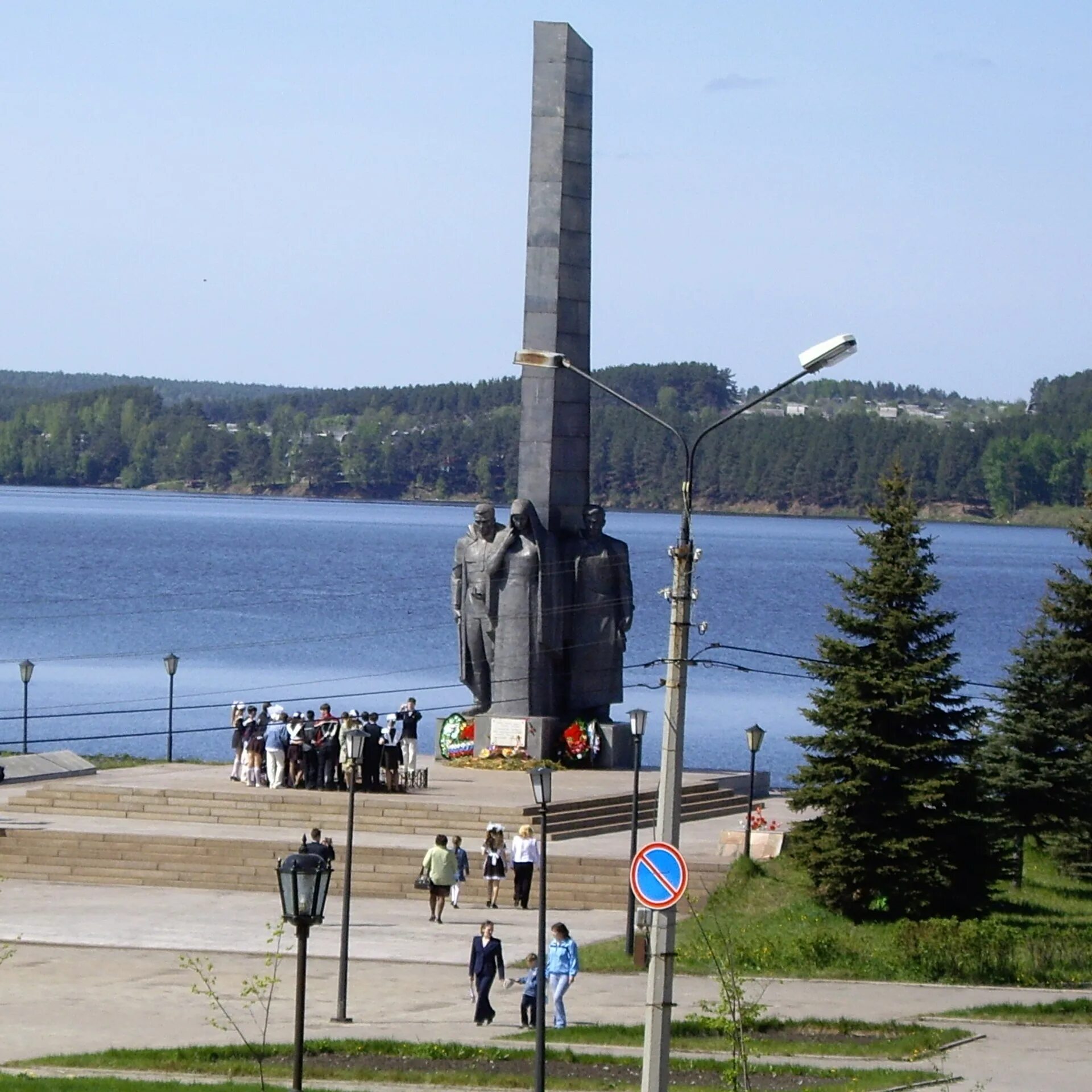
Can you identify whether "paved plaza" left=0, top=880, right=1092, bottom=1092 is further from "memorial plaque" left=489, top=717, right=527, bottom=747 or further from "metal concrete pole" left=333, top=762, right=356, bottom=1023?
"memorial plaque" left=489, top=717, right=527, bottom=747

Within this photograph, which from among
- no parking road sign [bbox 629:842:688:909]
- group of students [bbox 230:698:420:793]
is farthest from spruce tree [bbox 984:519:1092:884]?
no parking road sign [bbox 629:842:688:909]

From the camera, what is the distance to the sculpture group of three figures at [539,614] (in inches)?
1399

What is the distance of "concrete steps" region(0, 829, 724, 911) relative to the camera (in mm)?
29188

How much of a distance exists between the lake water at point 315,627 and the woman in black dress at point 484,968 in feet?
47.0

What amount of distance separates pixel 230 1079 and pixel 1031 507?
184 meters

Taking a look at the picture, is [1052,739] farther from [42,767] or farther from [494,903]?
[42,767]

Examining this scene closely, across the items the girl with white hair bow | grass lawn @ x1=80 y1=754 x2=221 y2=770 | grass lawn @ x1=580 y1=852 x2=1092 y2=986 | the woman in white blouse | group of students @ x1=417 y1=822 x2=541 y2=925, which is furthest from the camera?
grass lawn @ x1=80 y1=754 x2=221 y2=770

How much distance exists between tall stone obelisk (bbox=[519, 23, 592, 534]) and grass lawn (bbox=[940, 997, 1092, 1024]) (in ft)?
46.6

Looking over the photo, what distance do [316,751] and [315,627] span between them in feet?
174

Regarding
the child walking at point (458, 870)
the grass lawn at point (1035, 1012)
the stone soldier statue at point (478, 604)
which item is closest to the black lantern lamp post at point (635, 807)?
the child walking at point (458, 870)

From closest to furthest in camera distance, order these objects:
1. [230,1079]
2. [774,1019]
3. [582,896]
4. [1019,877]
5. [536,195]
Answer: [230,1079]
[774,1019]
[582,896]
[1019,877]
[536,195]

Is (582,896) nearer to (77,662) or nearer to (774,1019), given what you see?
(774,1019)

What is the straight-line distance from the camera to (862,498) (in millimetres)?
181125

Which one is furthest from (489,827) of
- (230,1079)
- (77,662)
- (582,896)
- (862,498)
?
(862,498)
